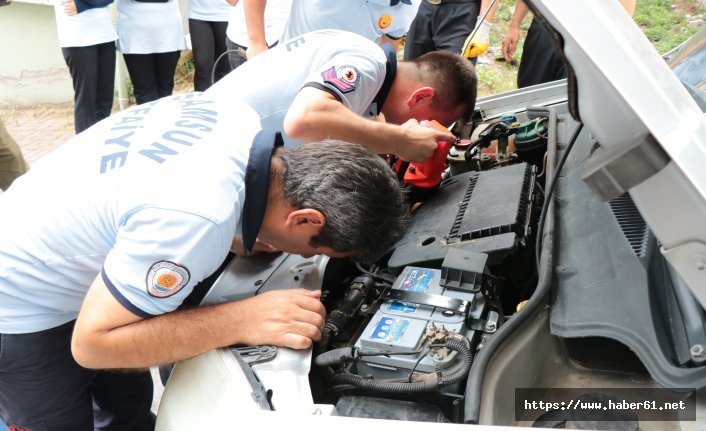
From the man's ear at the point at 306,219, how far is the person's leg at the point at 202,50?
3.63 meters

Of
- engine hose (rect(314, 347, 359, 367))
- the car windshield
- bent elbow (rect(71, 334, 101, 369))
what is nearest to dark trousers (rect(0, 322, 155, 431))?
bent elbow (rect(71, 334, 101, 369))

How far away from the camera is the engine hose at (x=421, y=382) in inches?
48.4

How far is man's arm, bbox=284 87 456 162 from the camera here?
6.66 feet

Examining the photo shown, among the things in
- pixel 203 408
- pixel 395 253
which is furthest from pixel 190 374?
pixel 395 253

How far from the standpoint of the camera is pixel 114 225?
139 cm

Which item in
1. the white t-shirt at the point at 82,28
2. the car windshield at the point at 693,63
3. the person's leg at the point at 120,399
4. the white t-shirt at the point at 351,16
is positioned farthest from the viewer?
the white t-shirt at the point at 82,28

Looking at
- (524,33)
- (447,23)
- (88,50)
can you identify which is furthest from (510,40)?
(524,33)

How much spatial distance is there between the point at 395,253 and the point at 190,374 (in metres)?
0.70

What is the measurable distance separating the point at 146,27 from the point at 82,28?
420 millimetres

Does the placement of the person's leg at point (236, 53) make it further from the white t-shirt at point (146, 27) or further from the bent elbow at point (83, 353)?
the bent elbow at point (83, 353)

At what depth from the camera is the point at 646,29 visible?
808 cm

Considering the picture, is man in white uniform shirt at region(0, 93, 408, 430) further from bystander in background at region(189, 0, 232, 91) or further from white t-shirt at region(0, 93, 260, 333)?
bystander in background at region(189, 0, 232, 91)

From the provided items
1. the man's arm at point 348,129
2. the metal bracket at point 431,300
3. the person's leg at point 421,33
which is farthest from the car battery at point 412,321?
the person's leg at point 421,33

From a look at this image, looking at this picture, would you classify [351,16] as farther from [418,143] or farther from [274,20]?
[418,143]
